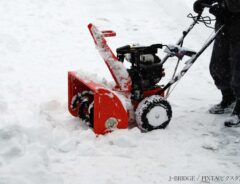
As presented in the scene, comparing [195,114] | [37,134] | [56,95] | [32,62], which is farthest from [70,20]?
[37,134]

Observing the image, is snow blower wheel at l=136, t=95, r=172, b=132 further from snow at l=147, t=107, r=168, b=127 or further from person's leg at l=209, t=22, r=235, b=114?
person's leg at l=209, t=22, r=235, b=114

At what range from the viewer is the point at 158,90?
13.3 feet

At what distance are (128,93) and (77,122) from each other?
0.66m

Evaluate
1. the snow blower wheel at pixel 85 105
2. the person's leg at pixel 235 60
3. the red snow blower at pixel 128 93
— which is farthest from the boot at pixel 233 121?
the snow blower wheel at pixel 85 105

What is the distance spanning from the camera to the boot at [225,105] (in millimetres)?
4691

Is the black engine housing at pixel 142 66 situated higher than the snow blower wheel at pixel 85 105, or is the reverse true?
the black engine housing at pixel 142 66

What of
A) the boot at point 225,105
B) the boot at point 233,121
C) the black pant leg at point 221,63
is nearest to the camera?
the boot at point 233,121

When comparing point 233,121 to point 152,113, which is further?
point 233,121

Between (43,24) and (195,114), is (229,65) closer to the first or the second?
(195,114)

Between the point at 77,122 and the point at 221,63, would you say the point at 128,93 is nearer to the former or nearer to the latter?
the point at 77,122

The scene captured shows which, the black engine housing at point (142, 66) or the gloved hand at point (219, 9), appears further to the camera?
the gloved hand at point (219, 9)

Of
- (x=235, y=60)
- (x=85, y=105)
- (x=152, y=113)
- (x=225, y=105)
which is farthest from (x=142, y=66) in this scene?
(x=225, y=105)

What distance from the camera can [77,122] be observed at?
4.16 meters

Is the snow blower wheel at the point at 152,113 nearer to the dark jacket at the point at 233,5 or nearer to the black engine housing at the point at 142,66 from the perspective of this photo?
the black engine housing at the point at 142,66
